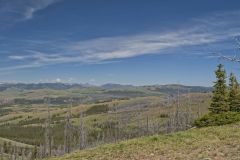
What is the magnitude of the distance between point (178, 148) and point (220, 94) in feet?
160

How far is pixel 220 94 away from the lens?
72.1 m

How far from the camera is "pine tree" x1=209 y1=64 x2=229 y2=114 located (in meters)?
69.1

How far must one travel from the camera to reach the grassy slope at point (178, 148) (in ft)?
72.1

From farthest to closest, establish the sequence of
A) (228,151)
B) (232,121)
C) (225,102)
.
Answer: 1. (225,102)
2. (232,121)
3. (228,151)

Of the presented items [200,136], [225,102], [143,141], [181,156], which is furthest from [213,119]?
[225,102]

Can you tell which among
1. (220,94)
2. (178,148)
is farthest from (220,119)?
(220,94)

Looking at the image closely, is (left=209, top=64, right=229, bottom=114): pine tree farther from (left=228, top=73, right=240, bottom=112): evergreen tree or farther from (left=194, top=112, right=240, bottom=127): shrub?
(left=194, top=112, right=240, bottom=127): shrub

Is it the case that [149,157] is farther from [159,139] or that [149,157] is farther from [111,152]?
[159,139]

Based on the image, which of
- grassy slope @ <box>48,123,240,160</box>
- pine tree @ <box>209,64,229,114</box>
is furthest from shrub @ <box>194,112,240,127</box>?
pine tree @ <box>209,64,229,114</box>

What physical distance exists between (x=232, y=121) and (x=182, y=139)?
1443 cm

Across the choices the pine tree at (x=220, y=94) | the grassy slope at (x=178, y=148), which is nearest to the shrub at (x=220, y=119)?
the grassy slope at (x=178, y=148)

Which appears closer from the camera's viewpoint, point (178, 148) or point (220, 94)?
point (178, 148)

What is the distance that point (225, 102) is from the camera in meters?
70.6

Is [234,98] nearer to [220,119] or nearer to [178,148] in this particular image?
[220,119]
